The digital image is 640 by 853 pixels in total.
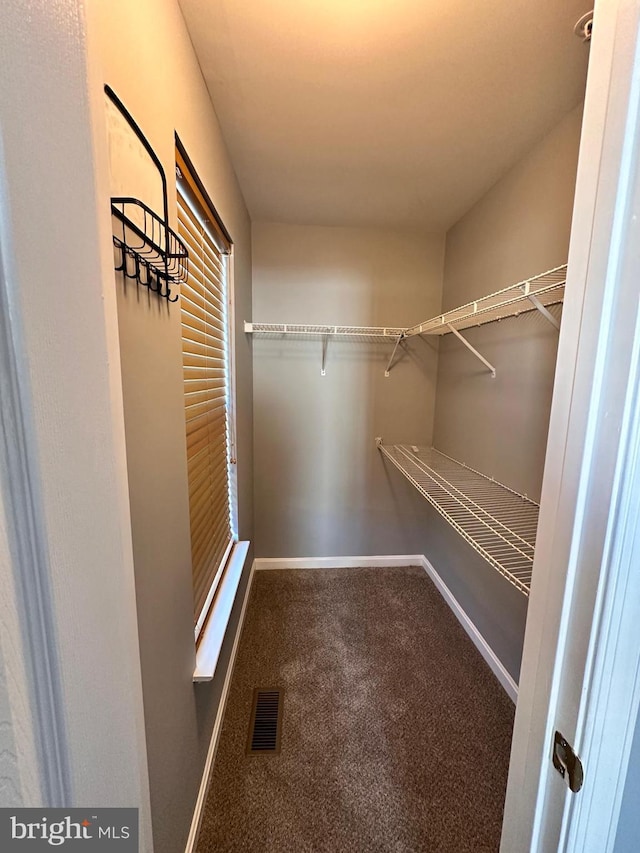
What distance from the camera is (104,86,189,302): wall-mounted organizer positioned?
0.63 meters

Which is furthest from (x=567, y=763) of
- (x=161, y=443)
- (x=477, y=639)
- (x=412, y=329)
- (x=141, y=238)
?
(x=412, y=329)

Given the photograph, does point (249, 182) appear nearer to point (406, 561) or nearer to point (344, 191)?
point (344, 191)

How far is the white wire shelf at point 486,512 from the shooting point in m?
1.16

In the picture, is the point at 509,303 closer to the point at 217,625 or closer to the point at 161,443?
the point at 161,443

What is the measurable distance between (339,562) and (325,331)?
1751 mm

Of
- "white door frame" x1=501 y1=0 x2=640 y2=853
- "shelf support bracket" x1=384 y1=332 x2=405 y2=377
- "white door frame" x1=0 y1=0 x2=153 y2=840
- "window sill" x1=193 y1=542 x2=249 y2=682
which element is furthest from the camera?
"shelf support bracket" x1=384 y1=332 x2=405 y2=377

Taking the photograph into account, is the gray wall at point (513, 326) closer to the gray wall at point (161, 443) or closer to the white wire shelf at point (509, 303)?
the white wire shelf at point (509, 303)

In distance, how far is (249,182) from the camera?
1851 millimetres

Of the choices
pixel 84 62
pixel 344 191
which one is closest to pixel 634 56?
pixel 84 62

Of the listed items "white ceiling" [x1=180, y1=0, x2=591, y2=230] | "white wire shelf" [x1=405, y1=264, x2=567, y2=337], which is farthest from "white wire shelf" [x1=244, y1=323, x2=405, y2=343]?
"white ceiling" [x1=180, y1=0, x2=591, y2=230]

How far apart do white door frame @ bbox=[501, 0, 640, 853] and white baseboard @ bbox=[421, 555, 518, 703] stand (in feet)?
3.63

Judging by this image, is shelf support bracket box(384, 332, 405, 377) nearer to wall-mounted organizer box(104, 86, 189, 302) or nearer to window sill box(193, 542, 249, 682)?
window sill box(193, 542, 249, 682)

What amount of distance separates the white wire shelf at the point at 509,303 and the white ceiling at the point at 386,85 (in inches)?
24.8

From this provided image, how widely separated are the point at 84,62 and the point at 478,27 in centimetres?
127
